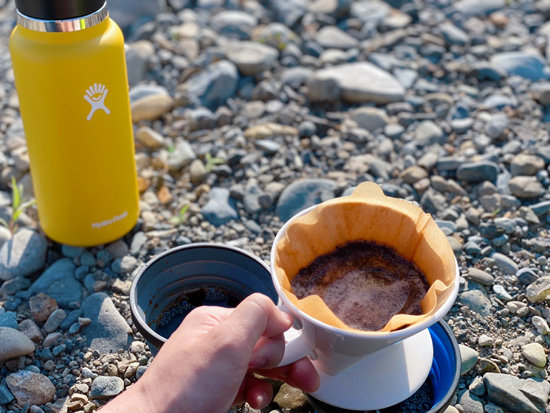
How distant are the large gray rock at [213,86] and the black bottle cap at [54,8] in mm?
1093

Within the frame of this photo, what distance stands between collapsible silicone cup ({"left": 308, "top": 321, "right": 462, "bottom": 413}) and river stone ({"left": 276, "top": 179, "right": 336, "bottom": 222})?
2.38 ft

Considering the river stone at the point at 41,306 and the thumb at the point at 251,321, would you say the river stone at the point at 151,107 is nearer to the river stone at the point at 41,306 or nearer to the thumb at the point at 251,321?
the river stone at the point at 41,306

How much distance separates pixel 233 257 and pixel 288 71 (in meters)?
1.38

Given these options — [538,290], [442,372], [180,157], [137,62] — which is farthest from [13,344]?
[137,62]

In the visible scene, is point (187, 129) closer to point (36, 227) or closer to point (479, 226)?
point (36, 227)

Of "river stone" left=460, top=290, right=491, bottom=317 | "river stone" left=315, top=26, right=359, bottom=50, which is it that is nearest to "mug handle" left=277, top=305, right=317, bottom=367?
"river stone" left=460, top=290, right=491, bottom=317

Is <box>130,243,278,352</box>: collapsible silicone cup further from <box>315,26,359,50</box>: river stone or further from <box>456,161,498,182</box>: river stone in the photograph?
<box>315,26,359,50</box>: river stone

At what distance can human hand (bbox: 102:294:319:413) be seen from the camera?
1319mm

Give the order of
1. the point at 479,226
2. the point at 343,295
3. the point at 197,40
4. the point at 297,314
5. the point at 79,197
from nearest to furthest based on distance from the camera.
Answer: the point at 297,314, the point at 343,295, the point at 79,197, the point at 479,226, the point at 197,40

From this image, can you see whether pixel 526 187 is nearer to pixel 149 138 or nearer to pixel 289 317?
pixel 289 317

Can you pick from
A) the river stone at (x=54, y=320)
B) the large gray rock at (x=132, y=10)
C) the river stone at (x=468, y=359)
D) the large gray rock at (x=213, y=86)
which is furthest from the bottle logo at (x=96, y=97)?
the large gray rock at (x=132, y=10)

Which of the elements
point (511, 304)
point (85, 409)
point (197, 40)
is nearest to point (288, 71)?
point (197, 40)

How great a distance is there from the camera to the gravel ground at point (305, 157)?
180 cm

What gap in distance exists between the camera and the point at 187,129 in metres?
2.72
